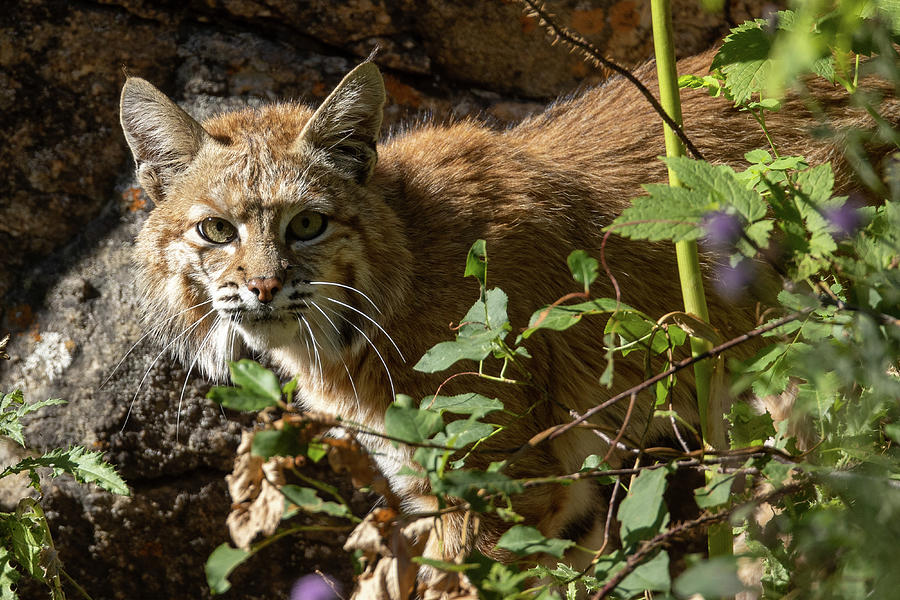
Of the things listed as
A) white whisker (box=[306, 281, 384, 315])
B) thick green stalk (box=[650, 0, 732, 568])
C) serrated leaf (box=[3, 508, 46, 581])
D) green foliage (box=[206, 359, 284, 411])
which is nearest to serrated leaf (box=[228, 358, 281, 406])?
green foliage (box=[206, 359, 284, 411])

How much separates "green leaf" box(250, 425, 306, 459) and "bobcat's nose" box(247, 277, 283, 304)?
1333 millimetres

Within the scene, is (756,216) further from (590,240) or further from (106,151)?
(106,151)

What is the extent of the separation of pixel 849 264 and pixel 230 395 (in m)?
0.98

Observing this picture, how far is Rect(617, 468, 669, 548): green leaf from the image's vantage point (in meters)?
1.35

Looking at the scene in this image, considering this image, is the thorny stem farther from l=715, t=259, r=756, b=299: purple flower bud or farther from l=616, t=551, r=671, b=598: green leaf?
l=715, t=259, r=756, b=299: purple flower bud

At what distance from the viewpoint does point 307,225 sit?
2.86m

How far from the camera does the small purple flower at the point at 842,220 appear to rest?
1448 millimetres

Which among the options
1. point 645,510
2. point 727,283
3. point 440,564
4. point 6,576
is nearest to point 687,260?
point 645,510

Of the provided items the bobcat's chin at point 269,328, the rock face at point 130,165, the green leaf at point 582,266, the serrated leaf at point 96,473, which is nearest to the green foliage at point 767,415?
the green leaf at point 582,266

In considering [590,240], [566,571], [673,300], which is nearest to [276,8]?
[590,240]

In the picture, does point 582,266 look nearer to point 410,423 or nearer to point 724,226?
point 724,226

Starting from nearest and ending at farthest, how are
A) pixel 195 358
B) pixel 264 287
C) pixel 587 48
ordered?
pixel 587 48 → pixel 264 287 → pixel 195 358

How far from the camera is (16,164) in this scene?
387cm

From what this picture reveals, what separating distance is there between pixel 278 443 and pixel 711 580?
661 millimetres
